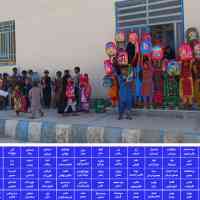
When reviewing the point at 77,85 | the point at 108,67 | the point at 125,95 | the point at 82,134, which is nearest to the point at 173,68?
the point at 125,95

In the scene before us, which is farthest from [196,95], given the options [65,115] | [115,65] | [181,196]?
[181,196]

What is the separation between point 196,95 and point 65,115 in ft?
10.2

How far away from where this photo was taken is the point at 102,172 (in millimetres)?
1514

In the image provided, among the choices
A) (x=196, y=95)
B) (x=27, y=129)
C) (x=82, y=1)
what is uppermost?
(x=82, y=1)

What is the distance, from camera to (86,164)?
152cm

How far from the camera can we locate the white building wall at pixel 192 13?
9.56 metres

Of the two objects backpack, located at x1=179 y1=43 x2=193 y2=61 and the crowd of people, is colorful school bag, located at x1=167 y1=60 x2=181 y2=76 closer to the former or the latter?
backpack, located at x1=179 y1=43 x2=193 y2=61

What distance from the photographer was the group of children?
9.34 meters

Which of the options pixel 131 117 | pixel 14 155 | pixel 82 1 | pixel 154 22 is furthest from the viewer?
pixel 82 1

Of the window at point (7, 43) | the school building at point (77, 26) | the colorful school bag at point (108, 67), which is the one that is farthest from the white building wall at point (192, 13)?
the window at point (7, 43)

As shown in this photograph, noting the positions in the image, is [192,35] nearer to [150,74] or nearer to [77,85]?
[150,74]

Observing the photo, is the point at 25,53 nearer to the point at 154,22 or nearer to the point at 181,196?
the point at 154,22

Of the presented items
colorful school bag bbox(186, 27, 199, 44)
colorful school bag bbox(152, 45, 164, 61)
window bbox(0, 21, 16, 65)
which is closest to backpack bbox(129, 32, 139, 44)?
colorful school bag bbox(152, 45, 164, 61)

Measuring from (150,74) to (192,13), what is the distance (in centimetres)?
159
